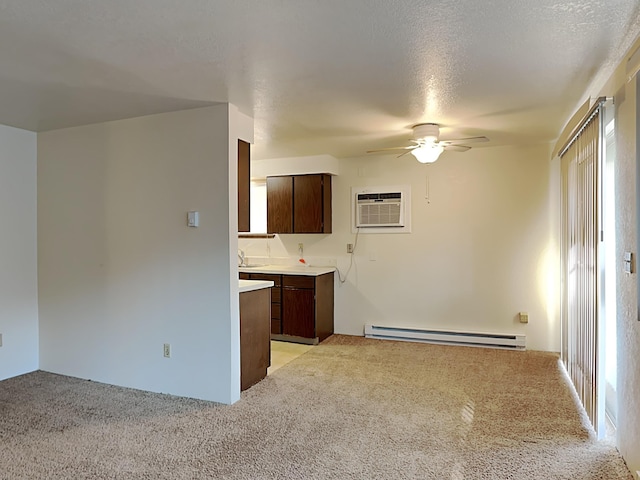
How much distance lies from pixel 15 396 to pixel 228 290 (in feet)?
6.11

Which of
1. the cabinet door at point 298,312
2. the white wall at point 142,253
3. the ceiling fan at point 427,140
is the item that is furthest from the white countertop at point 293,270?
the ceiling fan at point 427,140

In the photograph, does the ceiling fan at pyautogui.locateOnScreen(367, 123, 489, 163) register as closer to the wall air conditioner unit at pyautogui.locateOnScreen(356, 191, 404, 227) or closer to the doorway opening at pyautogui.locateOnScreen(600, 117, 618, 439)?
the doorway opening at pyautogui.locateOnScreen(600, 117, 618, 439)

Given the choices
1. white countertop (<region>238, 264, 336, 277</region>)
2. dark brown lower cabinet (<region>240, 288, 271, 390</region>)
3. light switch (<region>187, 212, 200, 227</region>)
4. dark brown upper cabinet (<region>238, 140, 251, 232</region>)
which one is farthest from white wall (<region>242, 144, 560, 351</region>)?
light switch (<region>187, 212, 200, 227</region>)

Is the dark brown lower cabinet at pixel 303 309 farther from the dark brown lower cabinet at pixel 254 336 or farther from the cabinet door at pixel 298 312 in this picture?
the dark brown lower cabinet at pixel 254 336

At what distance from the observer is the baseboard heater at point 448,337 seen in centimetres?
457

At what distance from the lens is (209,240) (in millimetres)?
3174

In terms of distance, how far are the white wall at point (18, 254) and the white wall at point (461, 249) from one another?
123 inches

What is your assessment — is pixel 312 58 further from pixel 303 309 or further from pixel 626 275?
pixel 303 309

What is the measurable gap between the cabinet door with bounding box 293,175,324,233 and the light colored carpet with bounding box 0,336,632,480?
1.87m

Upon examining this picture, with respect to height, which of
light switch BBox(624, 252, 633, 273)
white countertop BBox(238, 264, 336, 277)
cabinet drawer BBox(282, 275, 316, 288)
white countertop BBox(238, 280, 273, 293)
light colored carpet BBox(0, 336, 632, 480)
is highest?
light switch BBox(624, 252, 633, 273)

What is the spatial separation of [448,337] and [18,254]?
429cm

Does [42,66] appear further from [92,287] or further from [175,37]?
[92,287]

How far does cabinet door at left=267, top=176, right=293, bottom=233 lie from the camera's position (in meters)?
5.31

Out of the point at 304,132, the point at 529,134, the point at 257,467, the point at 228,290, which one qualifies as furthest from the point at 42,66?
the point at 529,134
